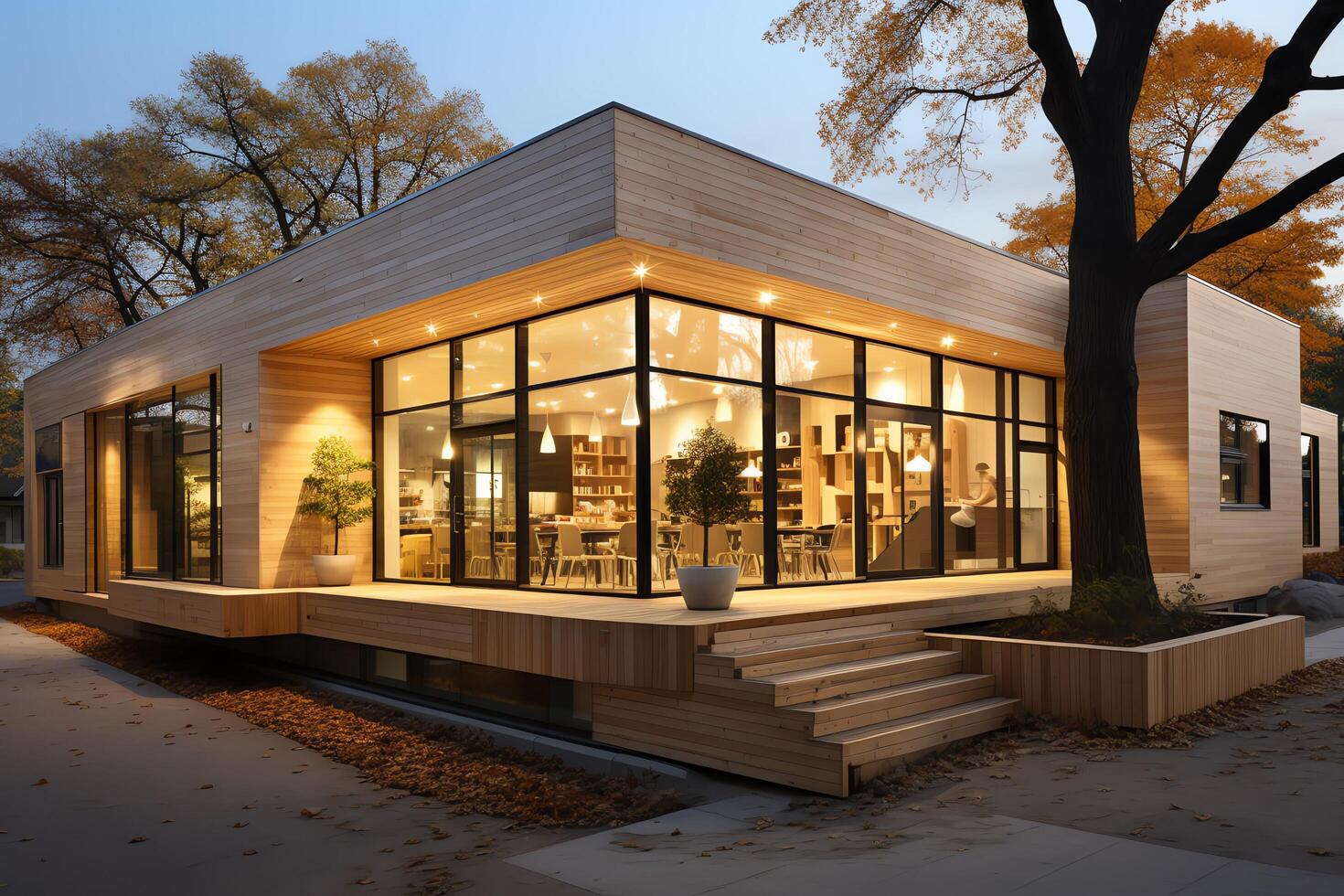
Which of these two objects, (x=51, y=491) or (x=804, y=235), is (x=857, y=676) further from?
(x=51, y=491)

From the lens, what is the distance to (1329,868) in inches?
153

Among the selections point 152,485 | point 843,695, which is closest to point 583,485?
point 843,695

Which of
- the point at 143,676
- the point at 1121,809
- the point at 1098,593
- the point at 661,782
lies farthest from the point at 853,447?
the point at 143,676

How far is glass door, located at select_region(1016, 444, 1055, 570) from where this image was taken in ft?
44.2

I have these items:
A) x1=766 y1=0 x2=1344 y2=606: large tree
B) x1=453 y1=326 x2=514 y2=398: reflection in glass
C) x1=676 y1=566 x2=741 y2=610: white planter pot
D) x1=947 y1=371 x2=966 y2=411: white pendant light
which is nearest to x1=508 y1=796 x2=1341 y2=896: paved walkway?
x1=676 y1=566 x2=741 y2=610: white planter pot

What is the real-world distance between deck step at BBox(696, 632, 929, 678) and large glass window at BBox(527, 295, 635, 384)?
3281 mm

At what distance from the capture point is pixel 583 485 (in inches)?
367

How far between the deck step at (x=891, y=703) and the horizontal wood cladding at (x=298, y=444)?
24.0ft

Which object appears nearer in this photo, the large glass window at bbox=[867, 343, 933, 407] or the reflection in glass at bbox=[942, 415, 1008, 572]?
the large glass window at bbox=[867, 343, 933, 407]

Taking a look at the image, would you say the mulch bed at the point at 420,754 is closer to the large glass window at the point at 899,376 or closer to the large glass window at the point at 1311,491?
the large glass window at the point at 899,376

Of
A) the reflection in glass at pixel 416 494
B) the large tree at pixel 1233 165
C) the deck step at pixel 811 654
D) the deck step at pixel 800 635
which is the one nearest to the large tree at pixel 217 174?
the reflection in glass at pixel 416 494

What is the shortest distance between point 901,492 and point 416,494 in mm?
5626

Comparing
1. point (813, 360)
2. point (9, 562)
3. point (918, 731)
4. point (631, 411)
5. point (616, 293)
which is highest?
point (616, 293)

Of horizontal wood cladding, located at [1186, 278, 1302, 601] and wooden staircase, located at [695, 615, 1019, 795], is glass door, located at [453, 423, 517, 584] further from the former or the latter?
horizontal wood cladding, located at [1186, 278, 1302, 601]
